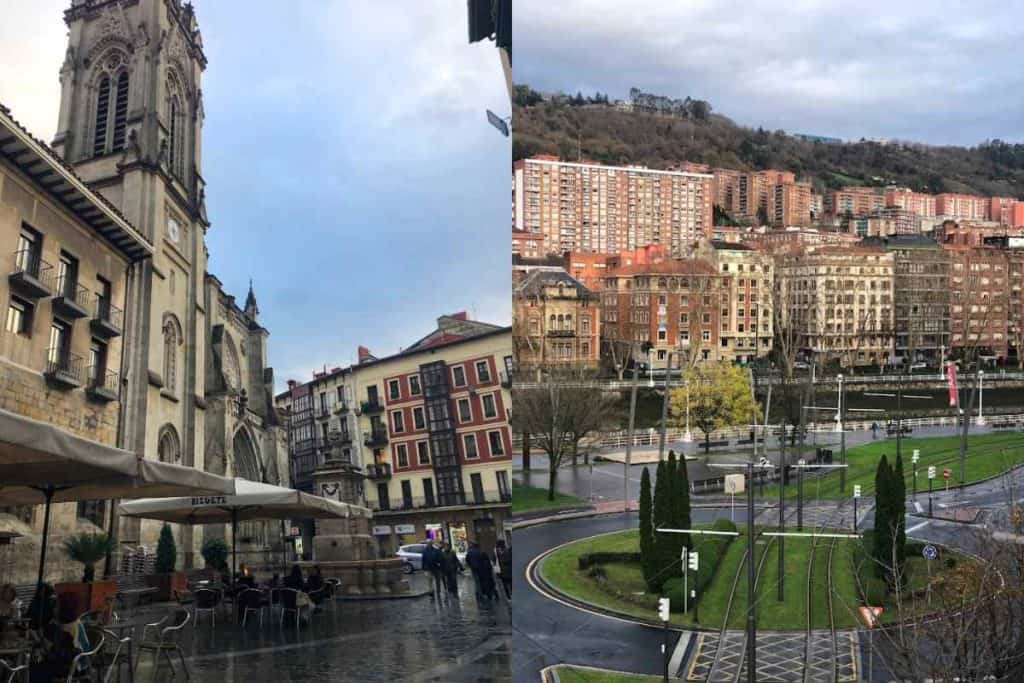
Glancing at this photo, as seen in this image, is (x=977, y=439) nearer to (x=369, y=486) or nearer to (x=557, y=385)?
(x=557, y=385)

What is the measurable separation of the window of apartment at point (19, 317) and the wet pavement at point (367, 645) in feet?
5.26

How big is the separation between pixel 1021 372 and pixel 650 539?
14.9 ft

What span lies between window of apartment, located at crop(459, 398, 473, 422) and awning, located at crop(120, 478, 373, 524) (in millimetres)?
900

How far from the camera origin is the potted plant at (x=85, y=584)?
5.82 meters

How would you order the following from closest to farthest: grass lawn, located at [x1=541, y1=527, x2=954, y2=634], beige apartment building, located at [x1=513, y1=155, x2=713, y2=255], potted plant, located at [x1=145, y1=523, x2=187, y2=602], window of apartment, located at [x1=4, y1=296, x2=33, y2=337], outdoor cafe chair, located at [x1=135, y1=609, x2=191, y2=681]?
window of apartment, located at [x1=4, y1=296, x2=33, y2=337] < outdoor cafe chair, located at [x1=135, y1=609, x2=191, y2=681] < potted plant, located at [x1=145, y1=523, x2=187, y2=602] < grass lawn, located at [x1=541, y1=527, x2=954, y2=634] < beige apartment building, located at [x1=513, y1=155, x2=713, y2=255]

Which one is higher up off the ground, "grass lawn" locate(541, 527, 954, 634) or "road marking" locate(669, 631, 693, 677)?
"grass lawn" locate(541, 527, 954, 634)

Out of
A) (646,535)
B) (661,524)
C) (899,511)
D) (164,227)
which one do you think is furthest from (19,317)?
(899,511)

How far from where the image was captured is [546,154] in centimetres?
1165

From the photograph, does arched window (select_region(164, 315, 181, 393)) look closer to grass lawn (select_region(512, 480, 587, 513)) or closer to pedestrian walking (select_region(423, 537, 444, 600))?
pedestrian walking (select_region(423, 537, 444, 600))

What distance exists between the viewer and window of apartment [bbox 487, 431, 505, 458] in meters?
6.44

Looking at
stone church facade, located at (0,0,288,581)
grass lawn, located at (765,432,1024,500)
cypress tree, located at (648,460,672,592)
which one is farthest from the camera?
grass lawn, located at (765,432,1024,500)

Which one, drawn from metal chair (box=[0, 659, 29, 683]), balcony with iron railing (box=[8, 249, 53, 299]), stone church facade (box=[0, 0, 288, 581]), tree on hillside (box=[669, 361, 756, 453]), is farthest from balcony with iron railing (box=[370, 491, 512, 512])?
tree on hillside (box=[669, 361, 756, 453])

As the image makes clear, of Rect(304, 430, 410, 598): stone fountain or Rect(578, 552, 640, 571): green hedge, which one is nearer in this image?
Rect(304, 430, 410, 598): stone fountain

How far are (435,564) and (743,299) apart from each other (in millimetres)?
5978
